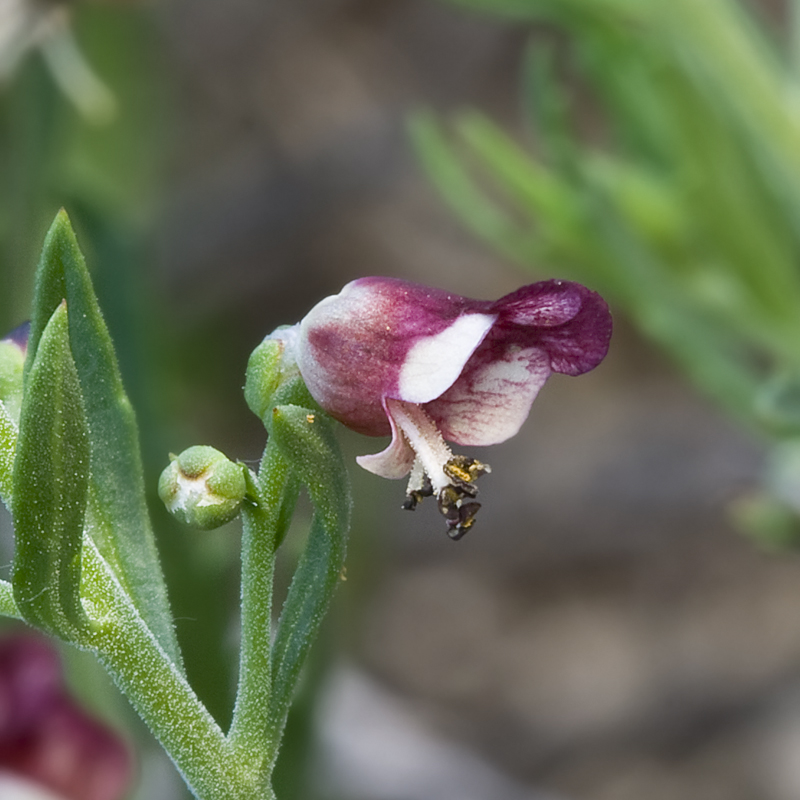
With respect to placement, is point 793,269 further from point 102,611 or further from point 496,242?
point 102,611

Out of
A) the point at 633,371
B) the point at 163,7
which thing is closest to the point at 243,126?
the point at 163,7

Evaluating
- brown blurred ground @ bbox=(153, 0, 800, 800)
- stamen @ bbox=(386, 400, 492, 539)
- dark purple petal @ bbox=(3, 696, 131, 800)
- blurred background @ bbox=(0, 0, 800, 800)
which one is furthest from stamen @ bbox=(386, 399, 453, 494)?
brown blurred ground @ bbox=(153, 0, 800, 800)

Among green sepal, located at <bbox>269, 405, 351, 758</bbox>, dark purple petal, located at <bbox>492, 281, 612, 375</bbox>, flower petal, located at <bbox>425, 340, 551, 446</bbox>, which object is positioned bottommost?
green sepal, located at <bbox>269, 405, 351, 758</bbox>

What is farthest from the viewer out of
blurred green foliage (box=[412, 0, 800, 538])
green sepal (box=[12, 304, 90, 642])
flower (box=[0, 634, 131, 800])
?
blurred green foliage (box=[412, 0, 800, 538])

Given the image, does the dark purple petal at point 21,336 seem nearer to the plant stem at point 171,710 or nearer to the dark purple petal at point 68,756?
the plant stem at point 171,710

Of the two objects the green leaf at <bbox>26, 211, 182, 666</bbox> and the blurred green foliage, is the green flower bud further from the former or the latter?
the blurred green foliage

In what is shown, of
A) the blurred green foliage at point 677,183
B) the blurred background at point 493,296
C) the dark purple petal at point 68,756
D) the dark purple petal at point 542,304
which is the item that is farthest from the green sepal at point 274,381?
the blurred green foliage at point 677,183
